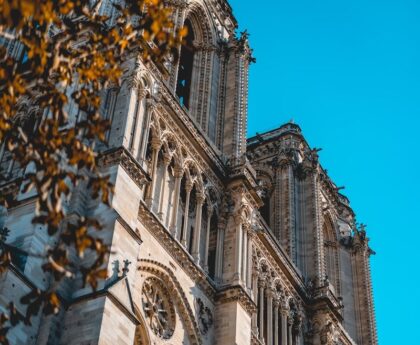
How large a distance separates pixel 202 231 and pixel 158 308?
4621mm

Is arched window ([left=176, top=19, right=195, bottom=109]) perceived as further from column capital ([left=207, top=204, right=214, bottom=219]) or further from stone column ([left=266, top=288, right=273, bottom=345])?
stone column ([left=266, top=288, right=273, bottom=345])

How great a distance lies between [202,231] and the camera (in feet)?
88.8

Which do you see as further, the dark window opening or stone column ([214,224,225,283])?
the dark window opening

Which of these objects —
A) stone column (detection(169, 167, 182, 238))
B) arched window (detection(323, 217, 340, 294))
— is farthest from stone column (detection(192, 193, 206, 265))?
arched window (detection(323, 217, 340, 294))

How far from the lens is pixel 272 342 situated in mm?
29953

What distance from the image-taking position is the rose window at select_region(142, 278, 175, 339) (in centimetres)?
2232

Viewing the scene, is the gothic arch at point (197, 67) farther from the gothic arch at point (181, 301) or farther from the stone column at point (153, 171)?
the gothic arch at point (181, 301)

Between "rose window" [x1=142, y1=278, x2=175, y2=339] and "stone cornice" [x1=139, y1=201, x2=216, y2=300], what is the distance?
1137mm

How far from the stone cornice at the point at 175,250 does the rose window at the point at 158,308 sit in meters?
1.14

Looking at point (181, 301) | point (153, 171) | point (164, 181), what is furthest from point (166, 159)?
point (181, 301)

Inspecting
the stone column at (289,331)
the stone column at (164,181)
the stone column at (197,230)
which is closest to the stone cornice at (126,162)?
the stone column at (164,181)

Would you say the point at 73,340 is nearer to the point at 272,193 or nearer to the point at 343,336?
the point at 343,336

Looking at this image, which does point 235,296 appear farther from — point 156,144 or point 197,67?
point 197,67

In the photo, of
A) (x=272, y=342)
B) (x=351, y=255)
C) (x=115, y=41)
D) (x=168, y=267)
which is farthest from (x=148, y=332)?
(x=351, y=255)
